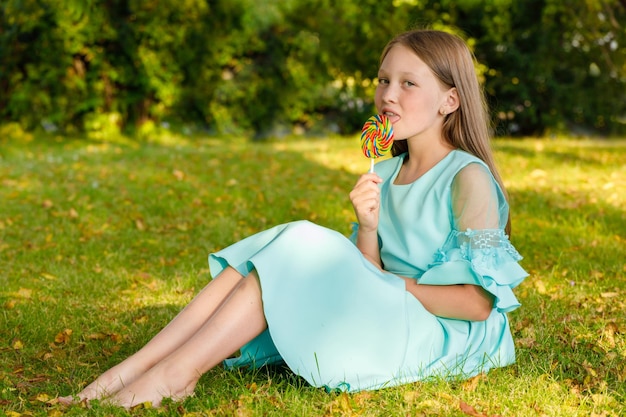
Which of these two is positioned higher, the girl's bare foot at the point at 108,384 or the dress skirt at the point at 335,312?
the dress skirt at the point at 335,312

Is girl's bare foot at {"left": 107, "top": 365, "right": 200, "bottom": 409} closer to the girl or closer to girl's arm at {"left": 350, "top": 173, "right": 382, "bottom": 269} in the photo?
the girl

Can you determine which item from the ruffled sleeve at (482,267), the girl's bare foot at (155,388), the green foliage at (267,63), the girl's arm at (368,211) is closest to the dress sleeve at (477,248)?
the ruffled sleeve at (482,267)

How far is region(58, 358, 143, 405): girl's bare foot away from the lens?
100 inches

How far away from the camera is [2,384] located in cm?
288

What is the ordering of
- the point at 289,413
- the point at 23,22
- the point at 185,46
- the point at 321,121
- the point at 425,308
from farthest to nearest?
the point at 321,121 → the point at 185,46 → the point at 23,22 → the point at 425,308 → the point at 289,413

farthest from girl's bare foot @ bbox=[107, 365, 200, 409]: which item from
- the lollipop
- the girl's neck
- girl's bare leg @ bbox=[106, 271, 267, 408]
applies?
the girl's neck

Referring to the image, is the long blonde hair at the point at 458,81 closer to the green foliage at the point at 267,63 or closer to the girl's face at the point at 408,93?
the girl's face at the point at 408,93

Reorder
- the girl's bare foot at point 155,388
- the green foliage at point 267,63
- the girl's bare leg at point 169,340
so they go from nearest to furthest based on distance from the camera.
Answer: the girl's bare foot at point 155,388 → the girl's bare leg at point 169,340 → the green foliage at point 267,63

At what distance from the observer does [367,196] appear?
2656mm

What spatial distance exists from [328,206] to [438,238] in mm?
3616

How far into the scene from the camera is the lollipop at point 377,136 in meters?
2.78

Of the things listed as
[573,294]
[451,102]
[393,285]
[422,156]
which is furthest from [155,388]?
[573,294]

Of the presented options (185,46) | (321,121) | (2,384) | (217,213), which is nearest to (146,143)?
(185,46)

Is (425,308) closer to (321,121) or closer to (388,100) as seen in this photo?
(388,100)
